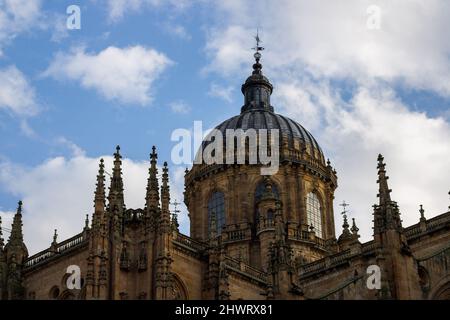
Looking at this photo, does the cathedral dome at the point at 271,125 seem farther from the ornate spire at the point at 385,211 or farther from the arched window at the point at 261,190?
the ornate spire at the point at 385,211

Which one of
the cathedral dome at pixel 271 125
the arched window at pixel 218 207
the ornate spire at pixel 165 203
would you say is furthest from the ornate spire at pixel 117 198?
the cathedral dome at pixel 271 125

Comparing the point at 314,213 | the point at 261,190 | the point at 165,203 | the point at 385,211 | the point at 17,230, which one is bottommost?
the point at 385,211

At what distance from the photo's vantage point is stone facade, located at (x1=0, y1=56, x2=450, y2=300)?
3903cm

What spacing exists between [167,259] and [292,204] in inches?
799

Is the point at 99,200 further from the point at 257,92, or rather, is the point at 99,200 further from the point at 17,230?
the point at 257,92

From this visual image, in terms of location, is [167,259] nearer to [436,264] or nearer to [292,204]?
[436,264]

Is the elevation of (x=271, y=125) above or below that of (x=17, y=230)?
above

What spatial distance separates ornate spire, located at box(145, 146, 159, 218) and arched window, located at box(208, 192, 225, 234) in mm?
15829

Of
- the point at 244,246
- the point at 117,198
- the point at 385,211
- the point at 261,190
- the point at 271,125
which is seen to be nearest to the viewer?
the point at 385,211

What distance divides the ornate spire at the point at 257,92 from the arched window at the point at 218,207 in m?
9.31

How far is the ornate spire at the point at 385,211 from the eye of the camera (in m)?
38.1

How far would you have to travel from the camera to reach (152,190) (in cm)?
4556

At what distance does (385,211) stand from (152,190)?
13.7 m

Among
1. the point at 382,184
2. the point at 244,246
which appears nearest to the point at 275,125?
the point at 244,246
